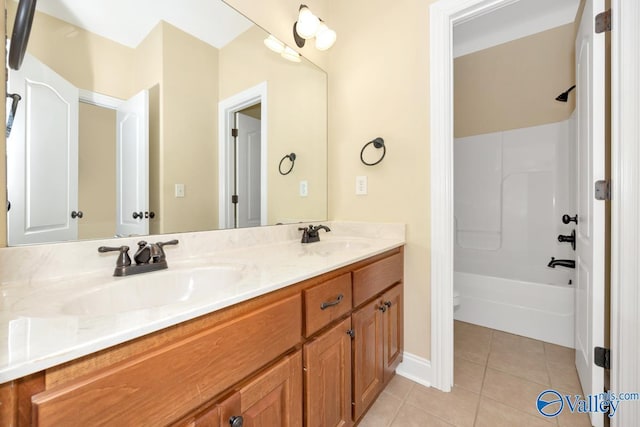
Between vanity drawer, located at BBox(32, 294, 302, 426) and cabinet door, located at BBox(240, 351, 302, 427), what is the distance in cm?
4

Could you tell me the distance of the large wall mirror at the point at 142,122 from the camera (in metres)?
0.80

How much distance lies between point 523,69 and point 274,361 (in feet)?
9.75

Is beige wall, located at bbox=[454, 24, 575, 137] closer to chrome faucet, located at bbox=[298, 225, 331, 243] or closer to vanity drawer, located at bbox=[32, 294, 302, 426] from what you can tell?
chrome faucet, located at bbox=[298, 225, 331, 243]

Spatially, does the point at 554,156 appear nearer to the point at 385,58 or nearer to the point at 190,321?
the point at 385,58

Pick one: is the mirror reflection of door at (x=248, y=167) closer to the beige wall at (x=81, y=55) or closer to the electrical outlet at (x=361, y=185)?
the beige wall at (x=81, y=55)

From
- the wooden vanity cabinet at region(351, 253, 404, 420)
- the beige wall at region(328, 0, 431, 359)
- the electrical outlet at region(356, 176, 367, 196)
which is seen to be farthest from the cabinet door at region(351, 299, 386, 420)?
the electrical outlet at region(356, 176, 367, 196)

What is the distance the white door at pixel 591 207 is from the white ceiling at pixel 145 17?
5.34 ft

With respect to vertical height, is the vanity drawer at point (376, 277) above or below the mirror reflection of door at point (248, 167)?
below

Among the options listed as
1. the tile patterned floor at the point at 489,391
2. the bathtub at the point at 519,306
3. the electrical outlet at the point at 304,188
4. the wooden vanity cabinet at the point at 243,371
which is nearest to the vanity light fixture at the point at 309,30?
the electrical outlet at the point at 304,188

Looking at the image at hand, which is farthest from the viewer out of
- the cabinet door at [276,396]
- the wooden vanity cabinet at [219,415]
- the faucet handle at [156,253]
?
the faucet handle at [156,253]

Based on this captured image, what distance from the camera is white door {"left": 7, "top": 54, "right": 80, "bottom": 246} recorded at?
0.76 metres

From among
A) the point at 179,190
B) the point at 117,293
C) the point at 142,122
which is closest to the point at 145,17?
the point at 142,122

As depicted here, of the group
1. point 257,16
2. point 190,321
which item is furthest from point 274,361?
point 257,16

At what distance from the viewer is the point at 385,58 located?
5.36ft
